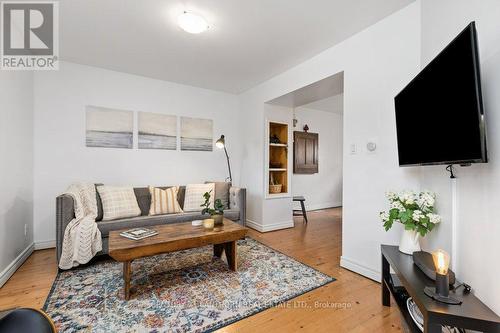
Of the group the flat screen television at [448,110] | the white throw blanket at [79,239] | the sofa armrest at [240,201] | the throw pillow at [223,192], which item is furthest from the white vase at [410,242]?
the white throw blanket at [79,239]

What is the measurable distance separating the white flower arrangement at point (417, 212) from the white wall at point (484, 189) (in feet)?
0.33

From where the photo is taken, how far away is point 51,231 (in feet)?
9.93

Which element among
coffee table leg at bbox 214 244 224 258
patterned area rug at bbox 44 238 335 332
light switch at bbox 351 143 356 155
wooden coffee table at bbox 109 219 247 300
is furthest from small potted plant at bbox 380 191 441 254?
coffee table leg at bbox 214 244 224 258

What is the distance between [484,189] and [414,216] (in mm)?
485

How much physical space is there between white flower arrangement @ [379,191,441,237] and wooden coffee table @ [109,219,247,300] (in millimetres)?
1399

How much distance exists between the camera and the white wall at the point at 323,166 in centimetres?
554

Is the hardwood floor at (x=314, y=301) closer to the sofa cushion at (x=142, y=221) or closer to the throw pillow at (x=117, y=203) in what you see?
the sofa cushion at (x=142, y=221)

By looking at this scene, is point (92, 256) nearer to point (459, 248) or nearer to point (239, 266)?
point (239, 266)

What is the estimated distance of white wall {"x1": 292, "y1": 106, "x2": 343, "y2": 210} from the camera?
18.2ft

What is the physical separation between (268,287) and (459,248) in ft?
4.71

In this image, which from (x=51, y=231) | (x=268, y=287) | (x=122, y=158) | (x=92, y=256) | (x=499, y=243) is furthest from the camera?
(x=122, y=158)

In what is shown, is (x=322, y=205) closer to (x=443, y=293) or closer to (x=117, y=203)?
(x=117, y=203)

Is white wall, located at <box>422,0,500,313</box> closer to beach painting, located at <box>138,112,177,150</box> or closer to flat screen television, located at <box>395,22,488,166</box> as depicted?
flat screen television, located at <box>395,22,488,166</box>

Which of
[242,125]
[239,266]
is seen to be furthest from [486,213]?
[242,125]
